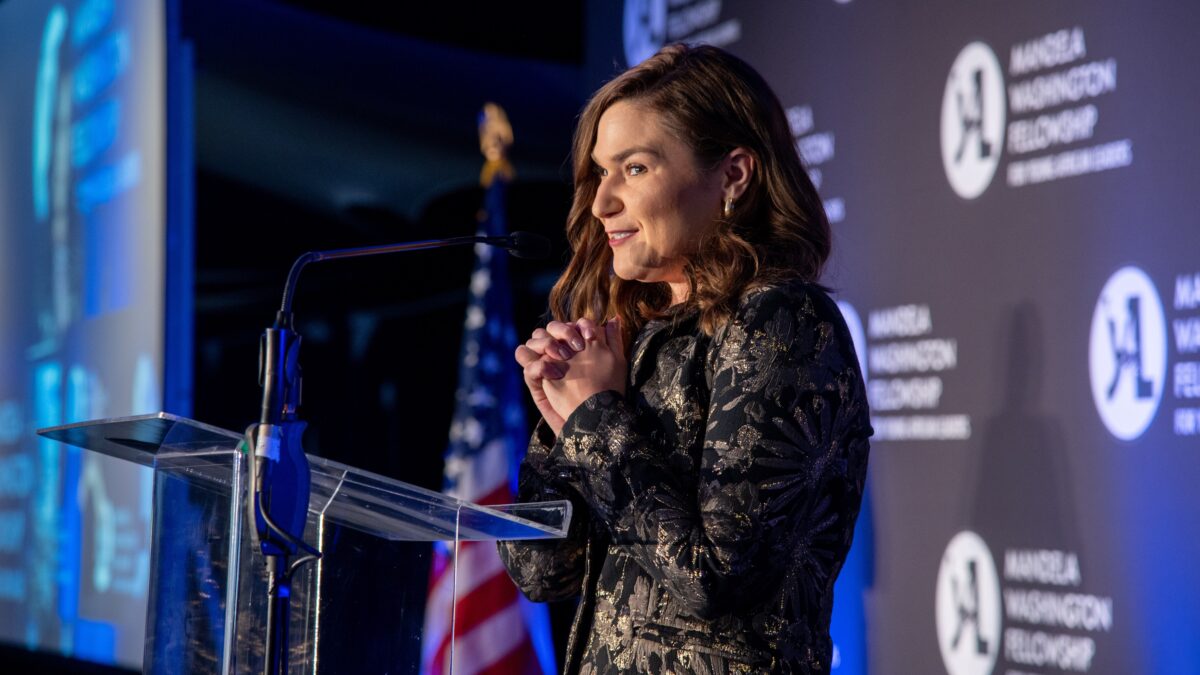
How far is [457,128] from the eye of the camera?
18.4 ft

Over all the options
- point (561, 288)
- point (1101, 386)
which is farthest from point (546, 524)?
point (1101, 386)

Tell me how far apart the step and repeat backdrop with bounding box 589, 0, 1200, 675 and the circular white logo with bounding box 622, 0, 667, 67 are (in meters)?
0.76

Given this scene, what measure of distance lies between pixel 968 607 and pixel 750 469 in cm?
140

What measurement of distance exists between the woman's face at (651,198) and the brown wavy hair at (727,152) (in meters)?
0.02

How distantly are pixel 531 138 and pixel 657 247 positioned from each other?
3.84 meters

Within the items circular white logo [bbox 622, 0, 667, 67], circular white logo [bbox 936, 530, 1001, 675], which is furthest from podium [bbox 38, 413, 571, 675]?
circular white logo [bbox 622, 0, 667, 67]

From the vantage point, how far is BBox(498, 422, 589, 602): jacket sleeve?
1.67 meters

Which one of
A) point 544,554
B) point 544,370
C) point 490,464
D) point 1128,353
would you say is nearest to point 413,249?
point 544,370

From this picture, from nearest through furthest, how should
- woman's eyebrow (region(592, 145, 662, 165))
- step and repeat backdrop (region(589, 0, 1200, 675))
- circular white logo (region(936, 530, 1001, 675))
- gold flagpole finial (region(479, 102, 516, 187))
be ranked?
woman's eyebrow (region(592, 145, 662, 165))
step and repeat backdrop (region(589, 0, 1200, 675))
circular white logo (region(936, 530, 1001, 675))
gold flagpole finial (region(479, 102, 516, 187))

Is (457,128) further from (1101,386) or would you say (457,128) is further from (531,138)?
(1101,386)

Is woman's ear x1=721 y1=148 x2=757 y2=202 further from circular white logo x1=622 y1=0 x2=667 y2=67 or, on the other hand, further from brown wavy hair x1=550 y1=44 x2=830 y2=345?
circular white logo x1=622 y1=0 x2=667 y2=67

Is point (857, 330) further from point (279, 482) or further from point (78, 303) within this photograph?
point (78, 303)

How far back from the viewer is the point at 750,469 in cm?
145

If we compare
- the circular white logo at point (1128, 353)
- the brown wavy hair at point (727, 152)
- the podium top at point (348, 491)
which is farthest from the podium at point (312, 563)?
the circular white logo at point (1128, 353)
